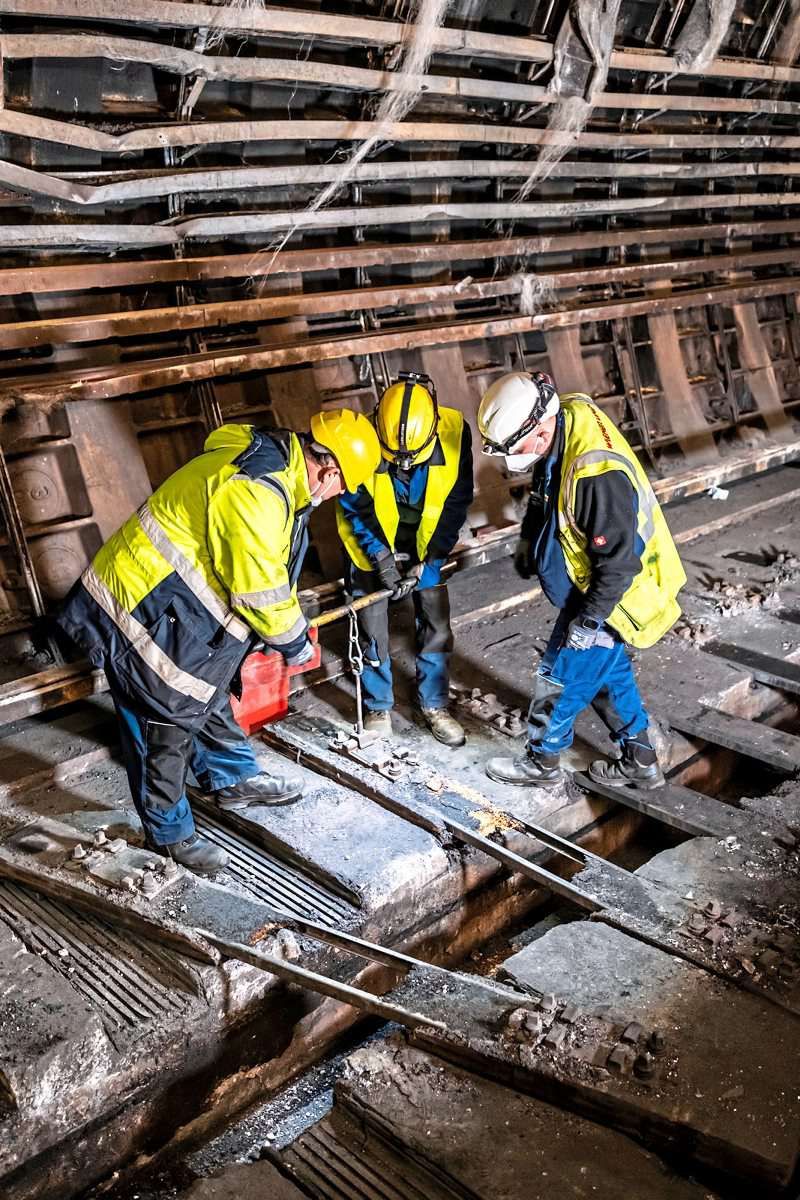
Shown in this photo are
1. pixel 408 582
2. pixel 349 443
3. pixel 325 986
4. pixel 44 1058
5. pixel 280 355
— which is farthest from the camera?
pixel 280 355

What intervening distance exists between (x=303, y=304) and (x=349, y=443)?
2281 millimetres

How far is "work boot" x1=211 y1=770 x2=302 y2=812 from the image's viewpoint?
4.21 meters

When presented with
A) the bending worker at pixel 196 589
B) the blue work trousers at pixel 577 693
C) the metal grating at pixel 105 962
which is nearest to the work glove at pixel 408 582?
the blue work trousers at pixel 577 693

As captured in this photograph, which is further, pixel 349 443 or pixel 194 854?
pixel 194 854

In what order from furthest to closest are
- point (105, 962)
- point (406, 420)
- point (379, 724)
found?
point (379, 724) < point (406, 420) < point (105, 962)

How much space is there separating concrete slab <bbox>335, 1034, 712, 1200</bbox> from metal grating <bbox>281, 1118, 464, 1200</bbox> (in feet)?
0.13

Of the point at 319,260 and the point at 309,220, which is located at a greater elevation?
the point at 309,220

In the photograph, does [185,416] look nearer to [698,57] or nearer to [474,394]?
[474,394]

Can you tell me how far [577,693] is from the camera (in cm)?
425

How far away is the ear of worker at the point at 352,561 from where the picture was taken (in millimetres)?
3502

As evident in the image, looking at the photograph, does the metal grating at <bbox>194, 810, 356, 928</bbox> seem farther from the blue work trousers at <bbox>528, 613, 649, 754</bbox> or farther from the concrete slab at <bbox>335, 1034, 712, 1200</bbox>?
the blue work trousers at <bbox>528, 613, 649, 754</bbox>

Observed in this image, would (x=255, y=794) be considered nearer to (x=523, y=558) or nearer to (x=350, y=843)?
(x=350, y=843)

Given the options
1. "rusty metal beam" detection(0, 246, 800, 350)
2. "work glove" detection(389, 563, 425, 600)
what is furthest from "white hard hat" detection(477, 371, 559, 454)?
"rusty metal beam" detection(0, 246, 800, 350)

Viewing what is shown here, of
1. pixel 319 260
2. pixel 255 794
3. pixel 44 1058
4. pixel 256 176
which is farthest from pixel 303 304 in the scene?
pixel 44 1058
